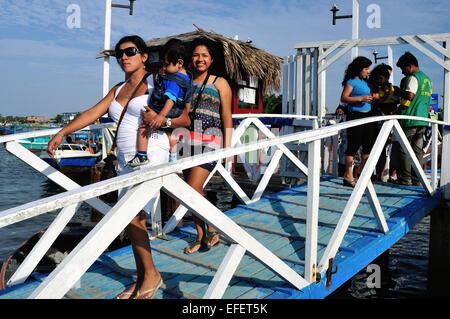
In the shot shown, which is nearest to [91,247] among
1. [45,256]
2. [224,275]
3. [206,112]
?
[224,275]

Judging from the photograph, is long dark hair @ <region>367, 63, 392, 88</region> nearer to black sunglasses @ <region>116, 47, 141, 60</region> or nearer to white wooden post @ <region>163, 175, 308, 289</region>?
white wooden post @ <region>163, 175, 308, 289</region>

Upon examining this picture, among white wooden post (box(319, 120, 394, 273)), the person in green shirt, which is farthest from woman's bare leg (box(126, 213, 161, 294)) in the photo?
the person in green shirt

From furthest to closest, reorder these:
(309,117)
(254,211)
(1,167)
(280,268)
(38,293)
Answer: (1,167), (309,117), (254,211), (280,268), (38,293)

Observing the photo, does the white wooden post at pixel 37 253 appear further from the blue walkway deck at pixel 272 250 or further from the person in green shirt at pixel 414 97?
the person in green shirt at pixel 414 97

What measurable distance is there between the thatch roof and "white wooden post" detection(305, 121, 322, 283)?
781 cm

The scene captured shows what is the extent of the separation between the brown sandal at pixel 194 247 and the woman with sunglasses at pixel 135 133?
2.37ft

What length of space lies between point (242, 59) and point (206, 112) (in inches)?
329

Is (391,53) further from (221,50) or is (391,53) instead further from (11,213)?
(11,213)

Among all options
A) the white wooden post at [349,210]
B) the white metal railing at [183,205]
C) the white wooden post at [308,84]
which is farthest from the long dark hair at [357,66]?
the white wooden post at [308,84]

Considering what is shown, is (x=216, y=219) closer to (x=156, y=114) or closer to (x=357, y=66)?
(x=156, y=114)

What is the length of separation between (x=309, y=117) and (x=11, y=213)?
5.71 metres
